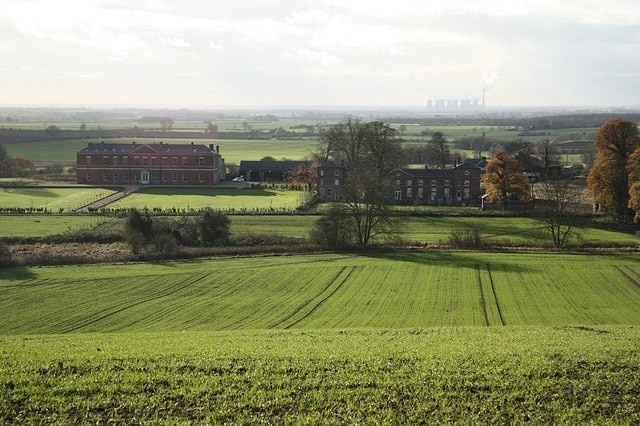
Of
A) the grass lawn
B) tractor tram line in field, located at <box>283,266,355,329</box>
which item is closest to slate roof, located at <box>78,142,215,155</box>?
the grass lawn

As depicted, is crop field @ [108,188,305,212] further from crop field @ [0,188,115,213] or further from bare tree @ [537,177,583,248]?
bare tree @ [537,177,583,248]

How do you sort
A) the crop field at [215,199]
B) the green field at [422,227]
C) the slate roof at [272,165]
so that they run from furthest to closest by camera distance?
the slate roof at [272,165]
the crop field at [215,199]
the green field at [422,227]

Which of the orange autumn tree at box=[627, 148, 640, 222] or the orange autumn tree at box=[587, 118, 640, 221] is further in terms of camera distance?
the orange autumn tree at box=[587, 118, 640, 221]

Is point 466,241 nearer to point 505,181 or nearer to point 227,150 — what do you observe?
point 505,181

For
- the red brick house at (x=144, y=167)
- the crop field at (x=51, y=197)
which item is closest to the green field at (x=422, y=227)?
the crop field at (x=51, y=197)

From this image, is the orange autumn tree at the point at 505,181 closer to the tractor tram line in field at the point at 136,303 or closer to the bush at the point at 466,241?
the bush at the point at 466,241

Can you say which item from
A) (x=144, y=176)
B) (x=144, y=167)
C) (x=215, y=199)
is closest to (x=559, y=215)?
(x=215, y=199)

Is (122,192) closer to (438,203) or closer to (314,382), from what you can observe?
(438,203)
